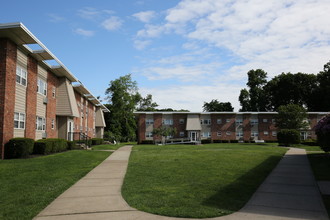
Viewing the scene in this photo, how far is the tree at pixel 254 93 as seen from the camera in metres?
74.2

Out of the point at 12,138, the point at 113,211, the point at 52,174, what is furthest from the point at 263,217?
the point at 12,138

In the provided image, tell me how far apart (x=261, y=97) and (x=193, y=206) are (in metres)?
72.3

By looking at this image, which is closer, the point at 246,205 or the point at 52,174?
the point at 246,205

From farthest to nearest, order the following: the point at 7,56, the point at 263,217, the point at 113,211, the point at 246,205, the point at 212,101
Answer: the point at 212,101
the point at 7,56
the point at 246,205
the point at 113,211
the point at 263,217

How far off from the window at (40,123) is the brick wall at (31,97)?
919 mm

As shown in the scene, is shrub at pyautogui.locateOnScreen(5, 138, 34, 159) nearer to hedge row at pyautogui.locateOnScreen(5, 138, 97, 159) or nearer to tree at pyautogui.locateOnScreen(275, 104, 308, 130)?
hedge row at pyautogui.locateOnScreen(5, 138, 97, 159)

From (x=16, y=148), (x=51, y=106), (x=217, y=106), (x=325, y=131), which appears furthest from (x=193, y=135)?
(x=217, y=106)

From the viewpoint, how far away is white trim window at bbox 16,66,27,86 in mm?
17812

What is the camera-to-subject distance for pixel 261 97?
73.9 m

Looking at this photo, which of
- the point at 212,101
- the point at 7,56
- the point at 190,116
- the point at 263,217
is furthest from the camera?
the point at 212,101

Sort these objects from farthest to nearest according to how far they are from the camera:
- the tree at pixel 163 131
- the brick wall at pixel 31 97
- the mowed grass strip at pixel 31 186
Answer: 1. the tree at pixel 163 131
2. the brick wall at pixel 31 97
3. the mowed grass strip at pixel 31 186

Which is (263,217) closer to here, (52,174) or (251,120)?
(52,174)

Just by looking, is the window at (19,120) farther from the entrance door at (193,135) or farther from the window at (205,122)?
the window at (205,122)

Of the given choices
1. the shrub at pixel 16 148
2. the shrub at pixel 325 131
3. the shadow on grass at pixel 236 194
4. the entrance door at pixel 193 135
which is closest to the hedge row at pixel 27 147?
the shrub at pixel 16 148
